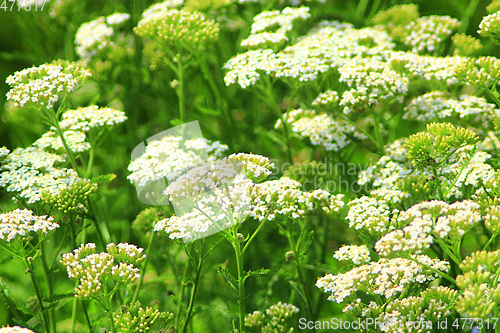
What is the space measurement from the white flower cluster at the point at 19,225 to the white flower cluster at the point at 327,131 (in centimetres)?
189

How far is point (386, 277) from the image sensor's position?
217cm

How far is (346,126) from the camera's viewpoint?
3225mm

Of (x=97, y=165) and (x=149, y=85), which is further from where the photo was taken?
(x=97, y=165)

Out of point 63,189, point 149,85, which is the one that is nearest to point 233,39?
point 149,85

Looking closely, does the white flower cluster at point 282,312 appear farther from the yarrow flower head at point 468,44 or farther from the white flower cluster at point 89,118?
the yarrow flower head at point 468,44

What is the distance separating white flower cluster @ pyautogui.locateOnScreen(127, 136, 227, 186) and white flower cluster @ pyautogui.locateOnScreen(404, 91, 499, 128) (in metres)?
1.54

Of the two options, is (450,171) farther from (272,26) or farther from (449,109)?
(272,26)

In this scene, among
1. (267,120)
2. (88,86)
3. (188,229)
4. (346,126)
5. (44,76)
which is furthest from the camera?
(88,86)

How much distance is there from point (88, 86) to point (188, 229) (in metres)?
3.40

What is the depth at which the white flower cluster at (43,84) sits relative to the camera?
2.69 meters

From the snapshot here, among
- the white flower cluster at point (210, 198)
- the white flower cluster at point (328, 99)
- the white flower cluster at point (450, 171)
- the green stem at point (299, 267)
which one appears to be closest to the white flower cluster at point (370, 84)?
the white flower cluster at point (328, 99)

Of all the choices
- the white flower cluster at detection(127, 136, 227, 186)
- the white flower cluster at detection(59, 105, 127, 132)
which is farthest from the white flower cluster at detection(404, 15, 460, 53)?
the white flower cluster at detection(59, 105, 127, 132)

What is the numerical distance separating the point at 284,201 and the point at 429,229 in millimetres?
864

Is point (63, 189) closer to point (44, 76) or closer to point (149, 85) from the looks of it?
point (44, 76)
